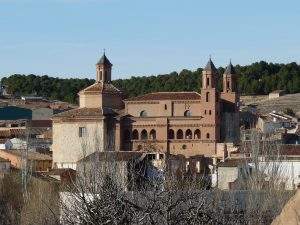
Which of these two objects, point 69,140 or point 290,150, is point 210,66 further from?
point 290,150

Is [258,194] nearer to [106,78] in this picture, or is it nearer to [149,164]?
[149,164]

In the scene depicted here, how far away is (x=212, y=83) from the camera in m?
53.9

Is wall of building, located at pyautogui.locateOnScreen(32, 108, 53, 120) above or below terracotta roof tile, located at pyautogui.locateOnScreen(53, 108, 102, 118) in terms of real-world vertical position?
above

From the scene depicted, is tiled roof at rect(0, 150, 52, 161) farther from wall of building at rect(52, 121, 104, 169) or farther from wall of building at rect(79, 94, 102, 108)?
wall of building at rect(79, 94, 102, 108)

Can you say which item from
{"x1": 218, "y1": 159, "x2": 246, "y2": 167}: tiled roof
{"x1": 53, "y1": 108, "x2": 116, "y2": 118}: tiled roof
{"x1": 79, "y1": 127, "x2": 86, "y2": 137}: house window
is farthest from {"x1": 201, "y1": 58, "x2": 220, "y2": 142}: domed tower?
{"x1": 218, "y1": 159, "x2": 246, "y2": 167}: tiled roof

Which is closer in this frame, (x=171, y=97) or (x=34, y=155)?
(x=34, y=155)

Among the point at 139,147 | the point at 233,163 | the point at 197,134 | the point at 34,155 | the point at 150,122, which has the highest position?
the point at 150,122

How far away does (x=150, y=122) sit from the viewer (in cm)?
5328

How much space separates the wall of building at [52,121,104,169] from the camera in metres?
50.5

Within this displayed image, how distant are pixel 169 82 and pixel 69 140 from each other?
3383 centimetres

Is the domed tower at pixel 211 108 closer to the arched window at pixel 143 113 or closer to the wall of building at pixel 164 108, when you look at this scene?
the wall of building at pixel 164 108

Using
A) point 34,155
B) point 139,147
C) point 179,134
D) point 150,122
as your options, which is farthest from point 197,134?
point 34,155

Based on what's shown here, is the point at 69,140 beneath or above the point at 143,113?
beneath

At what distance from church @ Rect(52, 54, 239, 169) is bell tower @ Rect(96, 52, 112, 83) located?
75cm
